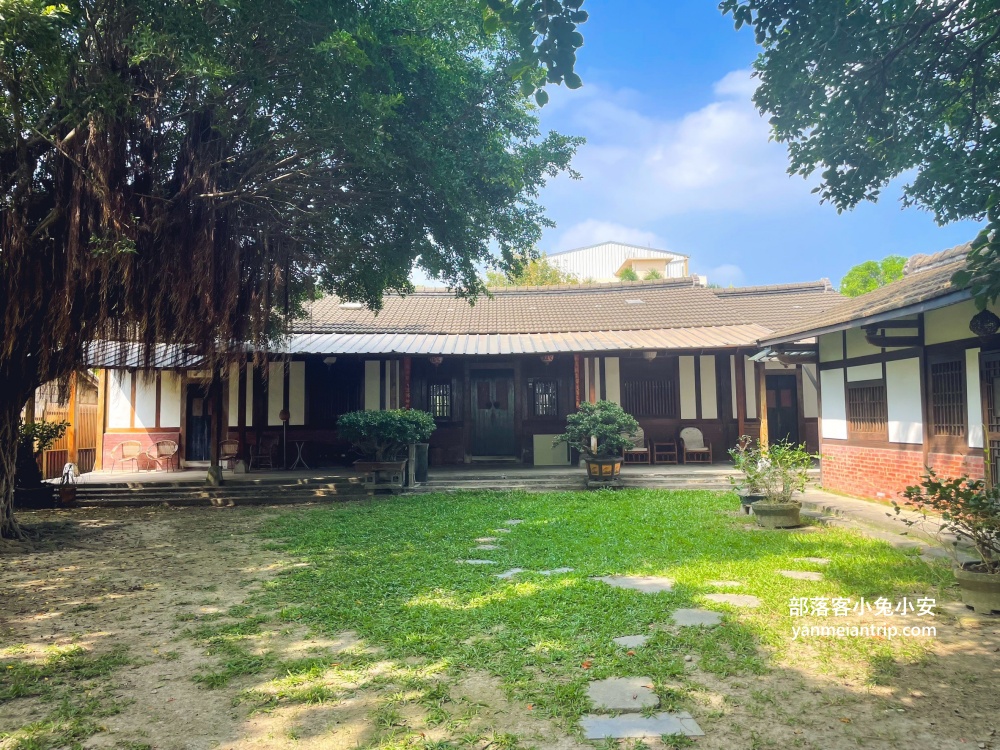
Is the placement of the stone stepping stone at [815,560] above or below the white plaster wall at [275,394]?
below

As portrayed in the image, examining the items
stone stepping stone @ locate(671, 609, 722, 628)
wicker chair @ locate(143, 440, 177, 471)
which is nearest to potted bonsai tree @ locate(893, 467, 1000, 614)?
stone stepping stone @ locate(671, 609, 722, 628)

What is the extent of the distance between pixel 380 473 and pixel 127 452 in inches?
274

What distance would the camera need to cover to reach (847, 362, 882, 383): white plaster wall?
8570 millimetres

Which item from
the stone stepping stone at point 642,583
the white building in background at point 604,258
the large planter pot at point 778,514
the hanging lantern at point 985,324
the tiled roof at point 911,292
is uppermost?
the white building in background at point 604,258

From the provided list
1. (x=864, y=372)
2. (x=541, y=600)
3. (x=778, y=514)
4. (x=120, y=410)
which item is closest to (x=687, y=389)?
(x=864, y=372)

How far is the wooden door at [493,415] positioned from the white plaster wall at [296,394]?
3.84 meters

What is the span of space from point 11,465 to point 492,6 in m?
7.90

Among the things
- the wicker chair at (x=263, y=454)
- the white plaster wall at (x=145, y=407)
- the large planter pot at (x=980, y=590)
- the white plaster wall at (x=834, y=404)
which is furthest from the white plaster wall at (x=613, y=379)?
the white plaster wall at (x=145, y=407)

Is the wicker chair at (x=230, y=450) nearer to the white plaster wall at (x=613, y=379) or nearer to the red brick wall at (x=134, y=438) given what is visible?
the red brick wall at (x=134, y=438)

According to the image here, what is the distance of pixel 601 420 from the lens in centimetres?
1073

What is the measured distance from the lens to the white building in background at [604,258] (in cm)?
4600

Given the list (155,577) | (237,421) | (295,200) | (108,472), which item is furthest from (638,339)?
(108,472)

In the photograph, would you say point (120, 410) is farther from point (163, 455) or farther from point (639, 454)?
point (639, 454)

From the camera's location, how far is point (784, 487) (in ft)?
23.7
